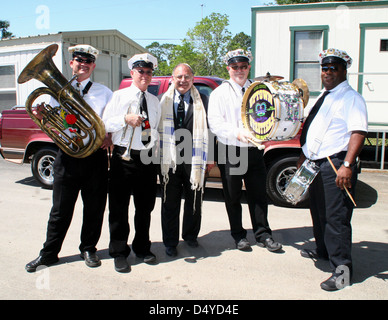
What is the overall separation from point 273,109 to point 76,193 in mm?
2034

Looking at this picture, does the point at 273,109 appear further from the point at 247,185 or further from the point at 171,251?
the point at 171,251

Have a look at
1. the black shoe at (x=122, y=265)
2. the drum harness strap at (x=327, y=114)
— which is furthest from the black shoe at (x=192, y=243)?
the drum harness strap at (x=327, y=114)

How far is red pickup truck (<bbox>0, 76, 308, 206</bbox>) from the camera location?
551 centimetres

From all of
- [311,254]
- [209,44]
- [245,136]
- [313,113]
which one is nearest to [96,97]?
[245,136]

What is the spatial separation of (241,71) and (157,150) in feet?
3.97

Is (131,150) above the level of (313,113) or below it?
below

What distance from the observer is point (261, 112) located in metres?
3.53

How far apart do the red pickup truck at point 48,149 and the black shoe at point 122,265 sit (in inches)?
88.9

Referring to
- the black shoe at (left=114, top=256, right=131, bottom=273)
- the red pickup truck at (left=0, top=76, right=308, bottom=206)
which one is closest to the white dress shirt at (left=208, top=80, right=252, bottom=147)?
the black shoe at (left=114, top=256, right=131, bottom=273)

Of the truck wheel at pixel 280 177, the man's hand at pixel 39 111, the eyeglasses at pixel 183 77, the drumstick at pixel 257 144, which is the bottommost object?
the truck wheel at pixel 280 177

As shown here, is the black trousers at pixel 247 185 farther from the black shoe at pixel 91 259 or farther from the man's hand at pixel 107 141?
the black shoe at pixel 91 259

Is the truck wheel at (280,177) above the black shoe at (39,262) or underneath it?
above

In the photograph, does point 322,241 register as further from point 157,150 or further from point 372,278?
point 157,150

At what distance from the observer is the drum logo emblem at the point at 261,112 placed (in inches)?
135
